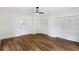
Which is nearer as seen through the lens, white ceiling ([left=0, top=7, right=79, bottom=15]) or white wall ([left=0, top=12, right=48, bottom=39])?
white ceiling ([left=0, top=7, right=79, bottom=15])

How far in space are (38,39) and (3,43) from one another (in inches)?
23.4

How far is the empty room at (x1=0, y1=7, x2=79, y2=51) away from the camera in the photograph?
1441 mm

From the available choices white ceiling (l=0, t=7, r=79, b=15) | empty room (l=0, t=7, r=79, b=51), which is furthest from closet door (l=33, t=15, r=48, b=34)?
white ceiling (l=0, t=7, r=79, b=15)

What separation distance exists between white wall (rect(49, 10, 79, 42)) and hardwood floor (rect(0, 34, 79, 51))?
11 centimetres

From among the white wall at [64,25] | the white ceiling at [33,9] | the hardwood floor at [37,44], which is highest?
the white ceiling at [33,9]

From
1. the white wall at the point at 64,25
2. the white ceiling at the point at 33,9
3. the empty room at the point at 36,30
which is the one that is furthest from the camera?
the white wall at the point at 64,25

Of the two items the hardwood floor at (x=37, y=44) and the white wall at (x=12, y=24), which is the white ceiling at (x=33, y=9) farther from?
the hardwood floor at (x=37, y=44)

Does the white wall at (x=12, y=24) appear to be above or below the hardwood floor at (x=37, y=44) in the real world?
above

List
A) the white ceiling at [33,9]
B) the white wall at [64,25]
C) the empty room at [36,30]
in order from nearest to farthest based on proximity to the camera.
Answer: the white ceiling at [33,9] < the empty room at [36,30] < the white wall at [64,25]

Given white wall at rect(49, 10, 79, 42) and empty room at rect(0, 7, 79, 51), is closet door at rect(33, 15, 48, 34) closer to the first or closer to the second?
empty room at rect(0, 7, 79, 51)

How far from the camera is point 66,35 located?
65.6 inches

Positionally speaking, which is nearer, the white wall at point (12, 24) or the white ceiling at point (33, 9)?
the white ceiling at point (33, 9)

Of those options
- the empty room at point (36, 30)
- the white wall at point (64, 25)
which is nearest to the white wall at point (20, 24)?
the empty room at point (36, 30)

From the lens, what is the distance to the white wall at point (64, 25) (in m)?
1.62
